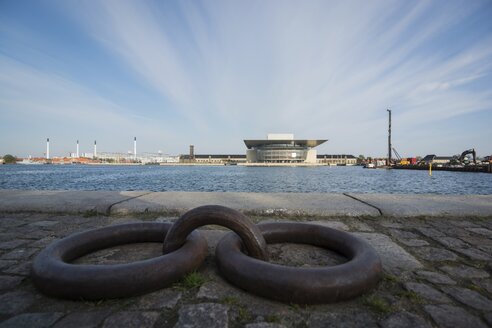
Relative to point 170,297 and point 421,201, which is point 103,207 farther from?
point 421,201

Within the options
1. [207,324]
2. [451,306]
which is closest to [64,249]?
[207,324]

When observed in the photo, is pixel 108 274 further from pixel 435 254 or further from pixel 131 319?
pixel 435 254

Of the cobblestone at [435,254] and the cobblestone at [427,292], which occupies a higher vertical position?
the cobblestone at [435,254]

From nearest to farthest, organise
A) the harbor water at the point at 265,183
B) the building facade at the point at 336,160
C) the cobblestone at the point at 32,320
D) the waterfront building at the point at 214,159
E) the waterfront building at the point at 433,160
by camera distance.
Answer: the cobblestone at the point at 32,320
the harbor water at the point at 265,183
the waterfront building at the point at 433,160
the building facade at the point at 336,160
the waterfront building at the point at 214,159

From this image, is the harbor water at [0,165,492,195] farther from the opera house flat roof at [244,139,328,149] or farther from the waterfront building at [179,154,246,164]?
the waterfront building at [179,154,246,164]

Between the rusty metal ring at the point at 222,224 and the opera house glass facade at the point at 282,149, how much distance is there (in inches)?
3746

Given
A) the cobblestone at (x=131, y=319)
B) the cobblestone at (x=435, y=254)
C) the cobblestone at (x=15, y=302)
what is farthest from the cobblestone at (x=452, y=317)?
the cobblestone at (x=15, y=302)

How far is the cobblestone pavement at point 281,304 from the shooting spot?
1.20 m

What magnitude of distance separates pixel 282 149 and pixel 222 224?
9614cm

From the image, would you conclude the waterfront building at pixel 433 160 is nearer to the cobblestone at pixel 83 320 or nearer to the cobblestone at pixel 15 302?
the cobblestone at pixel 83 320

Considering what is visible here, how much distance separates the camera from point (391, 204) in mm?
3531

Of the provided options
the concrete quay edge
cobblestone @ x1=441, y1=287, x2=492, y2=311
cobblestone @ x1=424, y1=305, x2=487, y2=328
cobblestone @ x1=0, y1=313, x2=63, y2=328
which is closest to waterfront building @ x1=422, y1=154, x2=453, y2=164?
the concrete quay edge

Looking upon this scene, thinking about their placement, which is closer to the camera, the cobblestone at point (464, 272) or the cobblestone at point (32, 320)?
the cobblestone at point (32, 320)

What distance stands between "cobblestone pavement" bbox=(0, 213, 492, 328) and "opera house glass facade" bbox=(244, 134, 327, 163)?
94746 millimetres
